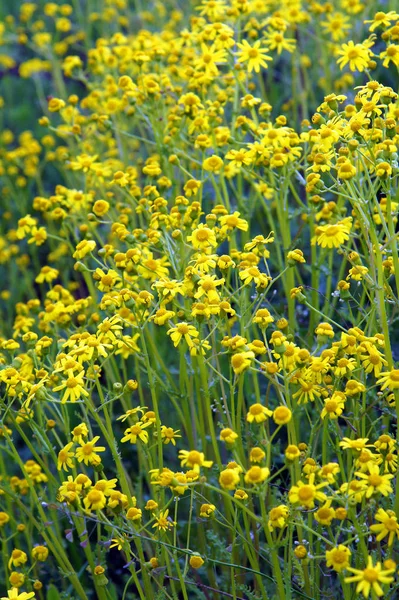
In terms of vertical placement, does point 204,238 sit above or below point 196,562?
above

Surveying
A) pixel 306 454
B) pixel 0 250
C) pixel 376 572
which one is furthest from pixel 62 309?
pixel 0 250

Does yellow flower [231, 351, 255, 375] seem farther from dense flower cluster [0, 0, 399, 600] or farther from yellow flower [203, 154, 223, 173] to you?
yellow flower [203, 154, 223, 173]

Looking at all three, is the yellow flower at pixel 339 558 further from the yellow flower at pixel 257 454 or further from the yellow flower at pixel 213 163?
the yellow flower at pixel 213 163

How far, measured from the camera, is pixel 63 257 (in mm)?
5281

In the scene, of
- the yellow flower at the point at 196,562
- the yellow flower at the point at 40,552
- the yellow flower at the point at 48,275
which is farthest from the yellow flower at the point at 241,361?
the yellow flower at the point at 48,275

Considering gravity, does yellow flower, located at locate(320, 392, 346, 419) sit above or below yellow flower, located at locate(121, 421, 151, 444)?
above

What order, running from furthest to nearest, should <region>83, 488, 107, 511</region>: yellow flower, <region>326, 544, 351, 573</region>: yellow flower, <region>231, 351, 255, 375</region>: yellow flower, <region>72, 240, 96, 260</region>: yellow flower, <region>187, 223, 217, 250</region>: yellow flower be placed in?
<region>72, 240, 96, 260</region>: yellow flower < <region>187, 223, 217, 250</region>: yellow flower < <region>83, 488, 107, 511</region>: yellow flower < <region>231, 351, 255, 375</region>: yellow flower < <region>326, 544, 351, 573</region>: yellow flower

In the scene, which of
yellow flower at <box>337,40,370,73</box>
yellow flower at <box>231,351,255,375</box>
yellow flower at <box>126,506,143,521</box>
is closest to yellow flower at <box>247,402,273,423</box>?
yellow flower at <box>231,351,255,375</box>

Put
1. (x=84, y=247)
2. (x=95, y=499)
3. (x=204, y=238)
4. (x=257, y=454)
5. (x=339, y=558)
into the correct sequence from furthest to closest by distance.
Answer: (x=84, y=247) < (x=204, y=238) < (x=95, y=499) < (x=257, y=454) < (x=339, y=558)

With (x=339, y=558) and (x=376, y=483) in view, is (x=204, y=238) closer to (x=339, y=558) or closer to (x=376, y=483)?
(x=376, y=483)

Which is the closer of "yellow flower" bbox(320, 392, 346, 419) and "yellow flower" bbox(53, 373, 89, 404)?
"yellow flower" bbox(320, 392, 346, 419)

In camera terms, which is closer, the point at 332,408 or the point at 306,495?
the point at 306,495

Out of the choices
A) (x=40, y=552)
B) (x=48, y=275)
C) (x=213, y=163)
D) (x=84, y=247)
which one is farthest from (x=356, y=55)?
(x=40, y=552)

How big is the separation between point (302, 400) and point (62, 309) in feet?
3.87
